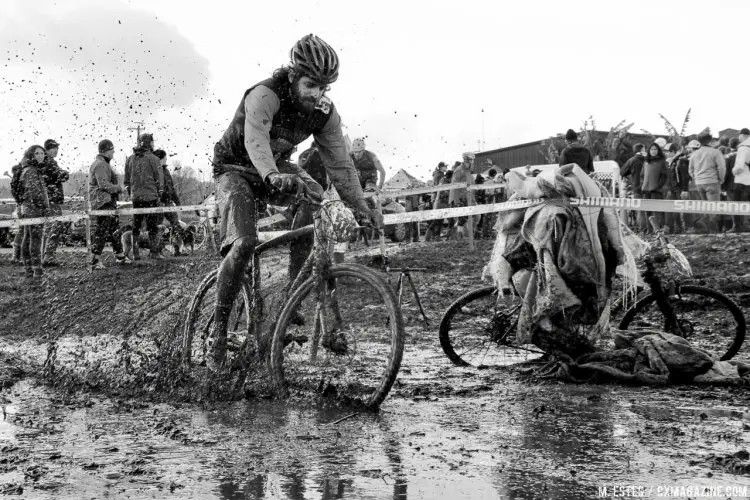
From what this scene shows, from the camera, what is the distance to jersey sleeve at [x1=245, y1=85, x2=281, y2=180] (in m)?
5.48

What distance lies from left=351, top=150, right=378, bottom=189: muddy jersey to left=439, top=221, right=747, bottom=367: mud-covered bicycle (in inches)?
281

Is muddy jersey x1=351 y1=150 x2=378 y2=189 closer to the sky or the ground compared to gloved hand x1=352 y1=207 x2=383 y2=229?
closer to the sky

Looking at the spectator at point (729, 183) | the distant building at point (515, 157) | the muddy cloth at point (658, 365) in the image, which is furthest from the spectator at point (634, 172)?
the distant building at point (515, 157)

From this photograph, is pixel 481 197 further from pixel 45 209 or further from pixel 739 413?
pixel 739 413

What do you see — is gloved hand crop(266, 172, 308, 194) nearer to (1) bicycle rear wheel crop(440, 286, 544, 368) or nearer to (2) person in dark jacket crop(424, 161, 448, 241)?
(1) bicycle rear wheel crop(440, 286, 544, 368)

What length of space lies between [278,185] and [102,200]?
36.0 feet

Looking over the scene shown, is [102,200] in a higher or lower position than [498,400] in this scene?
higher

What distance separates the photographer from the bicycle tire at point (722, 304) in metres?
7.18

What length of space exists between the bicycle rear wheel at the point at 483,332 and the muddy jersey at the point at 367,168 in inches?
280

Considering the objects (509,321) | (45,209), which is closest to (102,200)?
(45,209)

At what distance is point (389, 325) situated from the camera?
518 cm

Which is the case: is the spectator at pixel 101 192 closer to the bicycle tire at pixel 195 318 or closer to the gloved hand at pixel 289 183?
the bicycle tire at pixel 195 318

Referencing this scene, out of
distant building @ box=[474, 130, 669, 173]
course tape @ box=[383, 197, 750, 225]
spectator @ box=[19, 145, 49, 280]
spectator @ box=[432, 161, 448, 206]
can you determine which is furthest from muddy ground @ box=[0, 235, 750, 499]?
distant building @ box=[474, 130, 669, 173]

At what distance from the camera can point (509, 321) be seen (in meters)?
7.05
